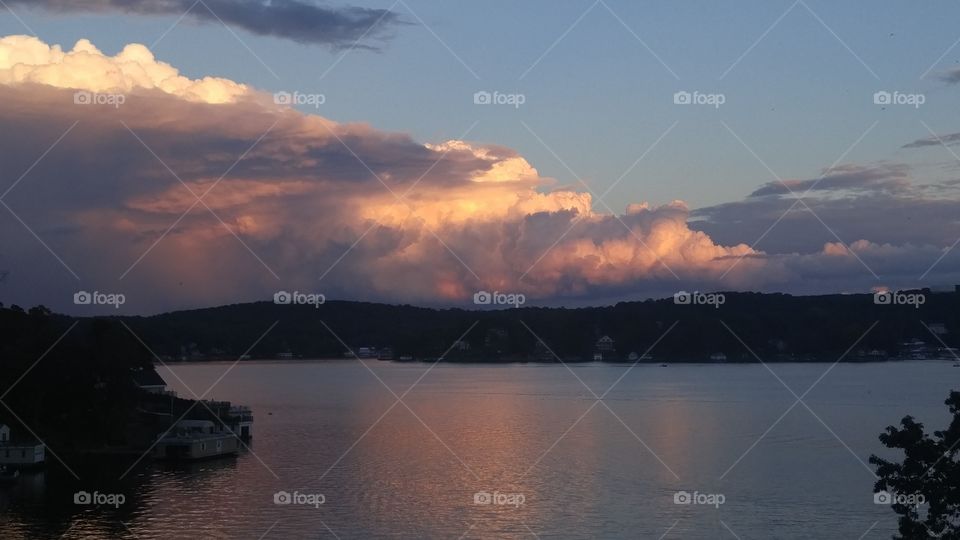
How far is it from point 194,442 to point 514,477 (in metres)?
12.7

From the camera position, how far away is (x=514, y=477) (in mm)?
34344

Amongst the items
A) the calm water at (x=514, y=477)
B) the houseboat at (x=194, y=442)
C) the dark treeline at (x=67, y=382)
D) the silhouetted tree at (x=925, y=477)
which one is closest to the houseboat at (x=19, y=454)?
the calm water at (x=514, y=477)

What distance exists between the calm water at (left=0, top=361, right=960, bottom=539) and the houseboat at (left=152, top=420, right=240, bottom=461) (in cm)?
81

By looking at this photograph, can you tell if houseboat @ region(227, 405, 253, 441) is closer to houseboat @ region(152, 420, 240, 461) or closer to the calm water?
the calm water

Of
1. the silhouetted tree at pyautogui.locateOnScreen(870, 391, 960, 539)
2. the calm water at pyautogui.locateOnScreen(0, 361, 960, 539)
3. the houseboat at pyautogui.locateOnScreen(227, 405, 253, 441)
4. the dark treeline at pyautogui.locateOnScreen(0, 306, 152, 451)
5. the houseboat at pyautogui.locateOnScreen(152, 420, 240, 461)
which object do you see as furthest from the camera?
the houseboat at pyautogui.locateOnScreen(227, 405, 253, 441)

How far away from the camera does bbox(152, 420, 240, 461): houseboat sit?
38250 mm

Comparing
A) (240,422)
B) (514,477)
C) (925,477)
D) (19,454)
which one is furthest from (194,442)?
(925,477)

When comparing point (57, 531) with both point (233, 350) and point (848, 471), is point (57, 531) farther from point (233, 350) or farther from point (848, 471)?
point (233, 350)

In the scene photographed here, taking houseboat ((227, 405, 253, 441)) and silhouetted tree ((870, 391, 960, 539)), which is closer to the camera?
silhouetted tree ((870, 391, 960, 539))

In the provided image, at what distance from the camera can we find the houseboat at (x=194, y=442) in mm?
38250

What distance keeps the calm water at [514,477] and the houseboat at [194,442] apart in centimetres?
81

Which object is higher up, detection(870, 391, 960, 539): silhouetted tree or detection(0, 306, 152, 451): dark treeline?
detection(0, 306, 152, 451): dark treeline

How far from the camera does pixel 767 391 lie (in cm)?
8225

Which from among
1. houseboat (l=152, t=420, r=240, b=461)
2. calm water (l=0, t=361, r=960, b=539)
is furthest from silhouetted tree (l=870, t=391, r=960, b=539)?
houseboat (l=152, t=420, r=240, b=461)
